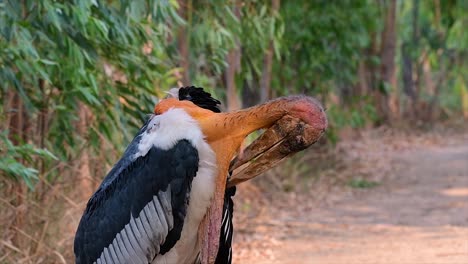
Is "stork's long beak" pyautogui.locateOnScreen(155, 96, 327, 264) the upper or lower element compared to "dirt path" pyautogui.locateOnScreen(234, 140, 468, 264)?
upper

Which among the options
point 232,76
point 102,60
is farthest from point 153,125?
point 232,76

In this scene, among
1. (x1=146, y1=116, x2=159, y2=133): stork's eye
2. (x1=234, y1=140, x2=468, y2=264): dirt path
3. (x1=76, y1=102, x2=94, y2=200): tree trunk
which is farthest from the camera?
(x1=234, y1=140, x2=468, y2=264): dirt path

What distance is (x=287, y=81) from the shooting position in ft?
44.7

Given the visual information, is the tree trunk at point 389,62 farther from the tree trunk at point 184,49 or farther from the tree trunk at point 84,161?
the tree trunk at point 84,161

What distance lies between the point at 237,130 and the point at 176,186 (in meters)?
0.37

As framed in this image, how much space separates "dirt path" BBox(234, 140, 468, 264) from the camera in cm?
801

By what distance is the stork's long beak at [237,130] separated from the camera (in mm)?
3748

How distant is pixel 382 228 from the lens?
9.57m

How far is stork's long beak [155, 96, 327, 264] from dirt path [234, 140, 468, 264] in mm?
3784

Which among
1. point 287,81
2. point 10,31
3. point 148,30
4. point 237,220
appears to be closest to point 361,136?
point 287,81

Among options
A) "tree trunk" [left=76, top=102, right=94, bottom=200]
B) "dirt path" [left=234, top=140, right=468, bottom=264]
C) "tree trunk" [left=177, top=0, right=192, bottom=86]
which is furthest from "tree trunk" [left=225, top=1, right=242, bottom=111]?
"tree trunk" [left=76, top=102, right=94, bottom=200]

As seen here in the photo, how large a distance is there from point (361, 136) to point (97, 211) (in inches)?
552

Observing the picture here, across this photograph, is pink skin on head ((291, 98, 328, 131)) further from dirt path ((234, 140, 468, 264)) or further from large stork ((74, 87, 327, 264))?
dirt path ((234, 140, 468, 264))

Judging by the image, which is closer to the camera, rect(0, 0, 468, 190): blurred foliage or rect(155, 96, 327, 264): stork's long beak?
rect(155, 96, 327, 264): stork's long beak
